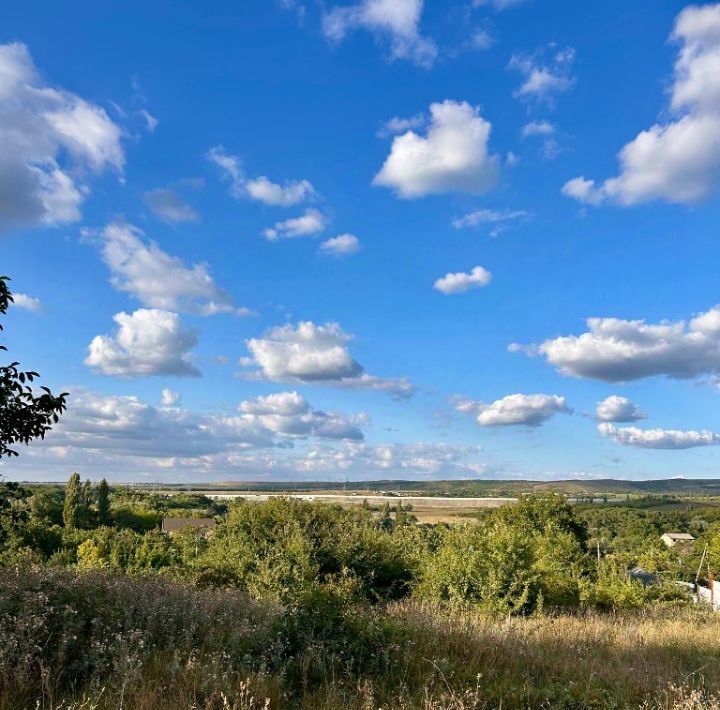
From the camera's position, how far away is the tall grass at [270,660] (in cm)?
448

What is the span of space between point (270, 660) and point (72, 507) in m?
97.5

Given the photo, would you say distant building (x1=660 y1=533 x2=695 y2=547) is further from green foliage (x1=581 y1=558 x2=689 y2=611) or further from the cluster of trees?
green foliage (x1=581 y1=558 x2=689 y2=611)

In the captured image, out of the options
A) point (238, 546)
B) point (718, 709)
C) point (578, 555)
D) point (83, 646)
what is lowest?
point (578, 555)

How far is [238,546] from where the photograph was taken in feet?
79.0

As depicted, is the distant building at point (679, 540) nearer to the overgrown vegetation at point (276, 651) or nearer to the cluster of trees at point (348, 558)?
the cluster of trees at point (348, 558)

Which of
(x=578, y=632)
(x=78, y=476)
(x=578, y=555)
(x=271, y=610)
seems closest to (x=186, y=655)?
(x=271, y=610)

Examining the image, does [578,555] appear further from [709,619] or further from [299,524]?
[709,619]

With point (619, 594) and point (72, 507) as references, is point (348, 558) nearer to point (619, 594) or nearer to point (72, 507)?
point (619, 594)

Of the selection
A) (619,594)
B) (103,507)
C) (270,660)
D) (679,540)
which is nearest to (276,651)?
(270,660)

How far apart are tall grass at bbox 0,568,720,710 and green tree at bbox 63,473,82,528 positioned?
91023 mm

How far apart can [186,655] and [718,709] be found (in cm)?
441

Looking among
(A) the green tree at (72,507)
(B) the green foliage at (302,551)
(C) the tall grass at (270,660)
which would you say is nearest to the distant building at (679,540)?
(B) the green foliage at (302,551)

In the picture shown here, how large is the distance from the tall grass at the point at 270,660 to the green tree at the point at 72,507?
9102 centimetres

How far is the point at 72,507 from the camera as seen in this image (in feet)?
295
